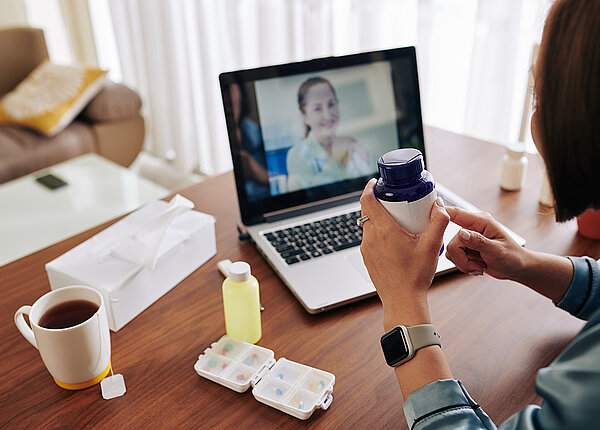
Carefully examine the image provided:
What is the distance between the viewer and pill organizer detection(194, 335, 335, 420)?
2.26ft

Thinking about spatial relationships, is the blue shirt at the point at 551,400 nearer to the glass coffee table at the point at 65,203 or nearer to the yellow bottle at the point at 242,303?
the yellow bottle at the point at 242,303

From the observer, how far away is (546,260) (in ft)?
2.67

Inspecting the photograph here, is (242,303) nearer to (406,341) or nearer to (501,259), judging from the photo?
(406,341)

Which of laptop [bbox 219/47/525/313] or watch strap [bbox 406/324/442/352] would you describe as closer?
watch strap [bbox 406/324/442/352]

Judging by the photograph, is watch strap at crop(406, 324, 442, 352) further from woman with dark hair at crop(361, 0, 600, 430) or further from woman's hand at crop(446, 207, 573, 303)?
woman's hand at crop(446, 207, 573, 303)

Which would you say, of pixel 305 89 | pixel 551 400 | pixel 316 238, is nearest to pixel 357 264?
pixel 316 238

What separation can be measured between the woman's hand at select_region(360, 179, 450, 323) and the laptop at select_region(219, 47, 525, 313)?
195 mm

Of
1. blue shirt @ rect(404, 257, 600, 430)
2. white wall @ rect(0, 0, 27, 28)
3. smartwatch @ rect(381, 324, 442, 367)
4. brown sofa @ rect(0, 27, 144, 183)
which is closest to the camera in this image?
blue shirt @ rect(404, 257, 600, 430)

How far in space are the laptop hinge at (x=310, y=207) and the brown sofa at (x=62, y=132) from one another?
176 cm

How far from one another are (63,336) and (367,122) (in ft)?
2.23

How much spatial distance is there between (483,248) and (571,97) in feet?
0.97

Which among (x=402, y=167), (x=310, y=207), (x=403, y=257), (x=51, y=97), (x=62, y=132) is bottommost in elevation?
(x=62, y=132)

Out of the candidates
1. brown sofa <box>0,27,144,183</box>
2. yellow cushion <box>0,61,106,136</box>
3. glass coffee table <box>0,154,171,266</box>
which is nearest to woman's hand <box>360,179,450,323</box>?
glass coffee table <box>0,154,171,266</box>

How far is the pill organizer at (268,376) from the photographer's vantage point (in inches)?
27.2
